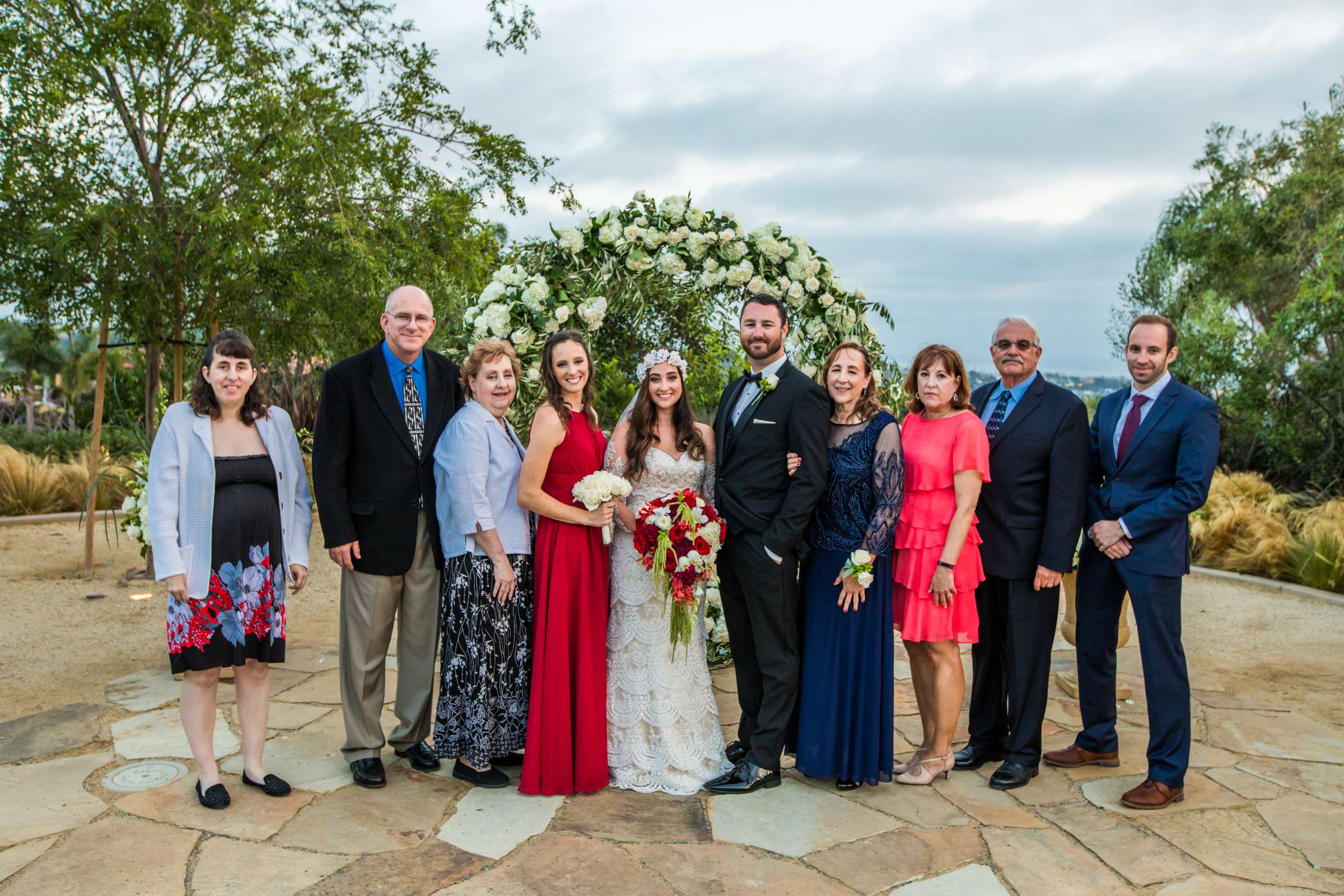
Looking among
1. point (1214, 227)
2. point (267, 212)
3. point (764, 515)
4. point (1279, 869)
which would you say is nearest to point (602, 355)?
point (764, 515)

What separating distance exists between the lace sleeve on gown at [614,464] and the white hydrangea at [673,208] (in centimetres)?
169

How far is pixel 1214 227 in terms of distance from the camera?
14.6 metres

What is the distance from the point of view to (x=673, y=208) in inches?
211

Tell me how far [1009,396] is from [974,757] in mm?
1734

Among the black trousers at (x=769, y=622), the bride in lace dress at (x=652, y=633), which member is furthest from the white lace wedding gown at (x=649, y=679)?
the black trousers at (x=769, y=622)

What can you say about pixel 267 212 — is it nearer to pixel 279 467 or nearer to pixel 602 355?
pixel 602 355

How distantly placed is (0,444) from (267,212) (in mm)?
7884

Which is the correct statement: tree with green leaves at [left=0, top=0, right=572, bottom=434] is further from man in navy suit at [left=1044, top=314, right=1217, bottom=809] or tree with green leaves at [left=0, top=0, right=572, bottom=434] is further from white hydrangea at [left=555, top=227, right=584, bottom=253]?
man in navy suit at [left=1044, top=314, right=1217, bottom=809]

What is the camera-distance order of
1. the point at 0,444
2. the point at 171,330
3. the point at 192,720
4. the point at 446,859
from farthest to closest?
the point at 0,444 < the point at 171,330 < the point at 192,720 < the point at 446,859

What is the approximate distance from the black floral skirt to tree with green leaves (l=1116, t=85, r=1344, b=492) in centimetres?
852

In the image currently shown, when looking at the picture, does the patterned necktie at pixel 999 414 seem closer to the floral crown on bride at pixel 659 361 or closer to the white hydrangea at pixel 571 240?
the floral crown on bride at pixel 659 361

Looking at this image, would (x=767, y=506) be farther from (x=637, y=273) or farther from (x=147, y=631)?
(x=147, y=631)

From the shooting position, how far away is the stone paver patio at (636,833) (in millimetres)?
3324

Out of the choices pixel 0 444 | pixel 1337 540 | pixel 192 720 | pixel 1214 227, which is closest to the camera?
pixel 192 720
